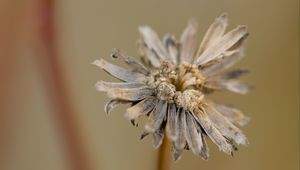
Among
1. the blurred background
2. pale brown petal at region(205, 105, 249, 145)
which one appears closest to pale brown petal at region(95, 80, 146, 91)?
pale brown petal at region(205, 105, 249, 145)

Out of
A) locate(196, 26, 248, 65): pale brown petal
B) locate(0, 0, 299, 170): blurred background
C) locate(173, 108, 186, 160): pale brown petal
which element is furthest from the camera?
locate(0, 0, 299, 170): blurred background

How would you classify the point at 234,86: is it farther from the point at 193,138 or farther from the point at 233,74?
the point at 193,138

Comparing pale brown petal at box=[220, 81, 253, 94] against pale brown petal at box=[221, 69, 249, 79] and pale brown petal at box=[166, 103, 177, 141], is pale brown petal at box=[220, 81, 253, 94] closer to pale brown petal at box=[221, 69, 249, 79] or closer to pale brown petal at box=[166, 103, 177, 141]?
pale brown petal at box=[221, 69, 249, 79]

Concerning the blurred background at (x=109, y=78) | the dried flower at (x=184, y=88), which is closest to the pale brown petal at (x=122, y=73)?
the dried flower at (x=184, y=88)

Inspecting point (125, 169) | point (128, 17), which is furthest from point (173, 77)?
point (128, 17)

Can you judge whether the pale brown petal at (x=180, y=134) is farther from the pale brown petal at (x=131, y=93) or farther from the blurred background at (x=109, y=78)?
the blurred background at (x=109, y=78)

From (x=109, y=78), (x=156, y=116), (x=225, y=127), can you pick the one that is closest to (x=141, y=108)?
(x=156, y=116)
